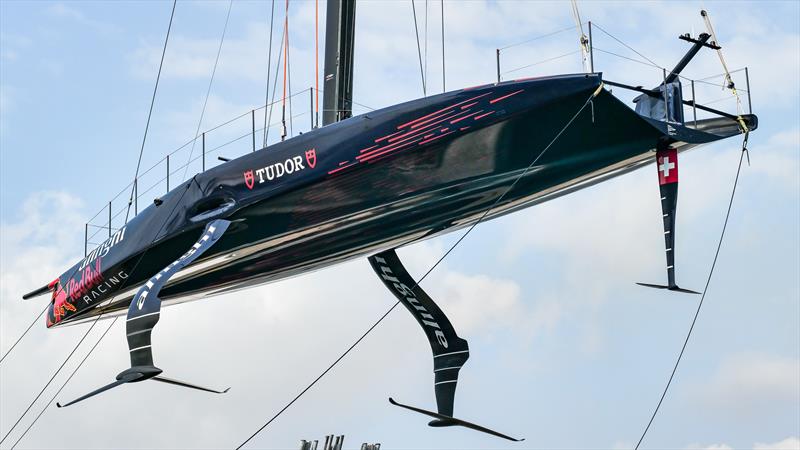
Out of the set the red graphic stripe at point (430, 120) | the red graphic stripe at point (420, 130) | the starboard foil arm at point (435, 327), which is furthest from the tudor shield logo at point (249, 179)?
the starboard foil arm at point (435, 327)

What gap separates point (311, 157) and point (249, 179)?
0.86m

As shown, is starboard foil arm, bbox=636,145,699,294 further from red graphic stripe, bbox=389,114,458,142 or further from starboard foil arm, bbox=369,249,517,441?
starboard foil arm, bbox=369,249,517,441

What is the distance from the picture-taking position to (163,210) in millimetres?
17328

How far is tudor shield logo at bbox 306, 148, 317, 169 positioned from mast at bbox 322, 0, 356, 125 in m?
1.40

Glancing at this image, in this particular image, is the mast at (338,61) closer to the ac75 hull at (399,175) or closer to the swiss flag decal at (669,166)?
the ac75 hull at (399,175)

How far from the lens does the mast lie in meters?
17.7

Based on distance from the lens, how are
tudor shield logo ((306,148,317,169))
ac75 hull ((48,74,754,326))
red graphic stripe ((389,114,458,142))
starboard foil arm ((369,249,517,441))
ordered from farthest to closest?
1. starboard foil arm ((369,249,517,441))
2. tudor shield logo ((306,148,317,169))
3. red graphic stripe ((389,114,458,142))
4. ac75 hull ((48,74,754,326))

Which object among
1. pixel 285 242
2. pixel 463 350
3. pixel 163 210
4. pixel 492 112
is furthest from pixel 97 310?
pixel 492 112

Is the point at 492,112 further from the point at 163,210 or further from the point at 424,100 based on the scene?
the point at 163,210

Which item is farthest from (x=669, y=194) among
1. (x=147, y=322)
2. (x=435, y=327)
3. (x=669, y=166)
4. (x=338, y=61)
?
(x=147, y=322)

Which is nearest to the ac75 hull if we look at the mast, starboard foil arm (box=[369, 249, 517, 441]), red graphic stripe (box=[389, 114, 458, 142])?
red graphic stripe (box=[389, 114, 458, 142])

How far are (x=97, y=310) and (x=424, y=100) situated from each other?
19.4ft

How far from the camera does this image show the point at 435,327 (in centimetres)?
1772

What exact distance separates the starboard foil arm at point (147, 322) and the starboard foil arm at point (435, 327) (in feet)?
8.40
